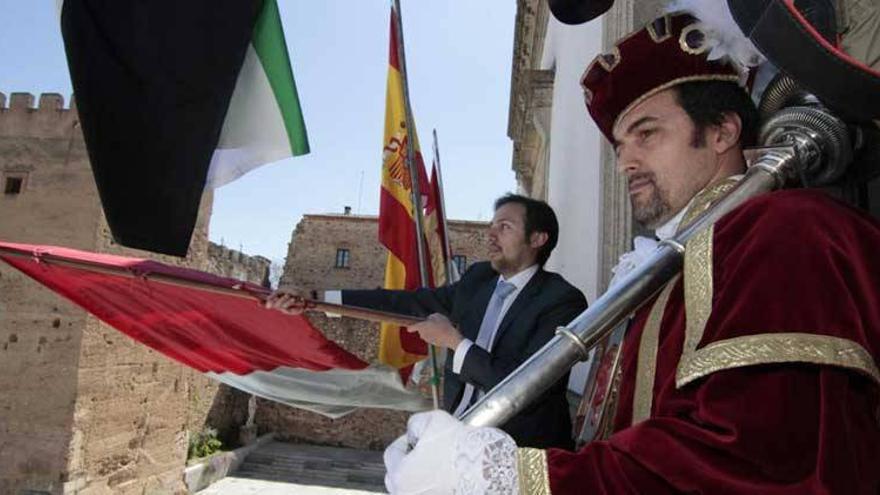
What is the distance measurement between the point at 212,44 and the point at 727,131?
2295 mm

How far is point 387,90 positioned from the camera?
12.4ft

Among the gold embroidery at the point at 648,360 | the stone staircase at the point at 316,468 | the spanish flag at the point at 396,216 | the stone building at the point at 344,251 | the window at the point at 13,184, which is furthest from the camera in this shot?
the stone building at the point at 344,251

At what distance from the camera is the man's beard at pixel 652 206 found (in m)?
1.42

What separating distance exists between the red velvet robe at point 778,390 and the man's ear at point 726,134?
0.46 metres

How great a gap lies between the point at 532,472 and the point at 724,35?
3.60 ft

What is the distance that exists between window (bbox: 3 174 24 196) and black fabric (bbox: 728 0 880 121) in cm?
1514

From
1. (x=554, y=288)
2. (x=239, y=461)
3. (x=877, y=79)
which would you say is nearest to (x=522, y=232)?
(x=554, y=288)

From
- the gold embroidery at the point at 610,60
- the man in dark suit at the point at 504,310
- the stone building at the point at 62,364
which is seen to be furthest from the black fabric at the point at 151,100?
the stone building at the point at 62,364

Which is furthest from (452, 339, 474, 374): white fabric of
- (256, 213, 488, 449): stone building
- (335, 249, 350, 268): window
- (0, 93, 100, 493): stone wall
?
(335, 249, 350, 268): window

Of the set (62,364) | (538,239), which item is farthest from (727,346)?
(62,364)

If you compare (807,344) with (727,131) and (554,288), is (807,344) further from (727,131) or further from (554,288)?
(554,288)

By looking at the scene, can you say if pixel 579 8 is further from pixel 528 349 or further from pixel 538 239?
pixel 528 349

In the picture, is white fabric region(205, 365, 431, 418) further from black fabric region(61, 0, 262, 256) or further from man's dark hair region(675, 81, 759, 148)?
man's dark hair region(675, 81, 759, 148)

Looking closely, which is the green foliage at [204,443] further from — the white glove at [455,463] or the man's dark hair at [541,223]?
the white glove at [455,463]
